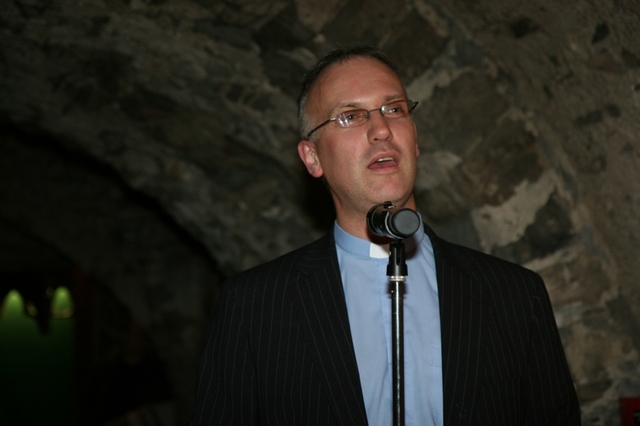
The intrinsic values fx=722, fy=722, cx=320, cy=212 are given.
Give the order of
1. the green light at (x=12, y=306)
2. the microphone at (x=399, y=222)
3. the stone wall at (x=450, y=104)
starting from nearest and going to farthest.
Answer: the microphone at (x=399, y=222) < the stone wall at (x=450, y=104) < the green light at (x=12, y=306)

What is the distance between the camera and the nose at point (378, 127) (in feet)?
5.82

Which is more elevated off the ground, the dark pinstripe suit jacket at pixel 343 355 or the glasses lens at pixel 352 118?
the glasses lens at pixel 352 118

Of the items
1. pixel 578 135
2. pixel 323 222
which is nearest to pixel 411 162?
pixel 578 135

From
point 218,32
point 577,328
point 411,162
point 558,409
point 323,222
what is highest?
point 218,32

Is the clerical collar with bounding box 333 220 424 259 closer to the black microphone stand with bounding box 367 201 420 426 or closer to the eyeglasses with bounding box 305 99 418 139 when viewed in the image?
the eyeglasses with bounding box 305 99 418 139

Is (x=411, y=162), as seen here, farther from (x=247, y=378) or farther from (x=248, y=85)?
(x=248, y=85)

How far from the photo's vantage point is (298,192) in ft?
10.7

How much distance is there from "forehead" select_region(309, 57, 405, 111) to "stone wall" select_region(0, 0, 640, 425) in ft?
1.81

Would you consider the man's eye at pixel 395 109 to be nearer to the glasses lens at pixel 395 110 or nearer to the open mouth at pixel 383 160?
the glasses lens at pixel 395 110

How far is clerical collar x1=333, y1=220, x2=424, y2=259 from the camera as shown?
188cm

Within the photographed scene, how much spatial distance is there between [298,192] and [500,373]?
1693 mm

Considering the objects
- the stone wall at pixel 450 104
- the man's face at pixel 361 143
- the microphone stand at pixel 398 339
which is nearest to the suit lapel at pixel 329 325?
the man's face at pixel 361 143

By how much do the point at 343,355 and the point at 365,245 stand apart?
12.6 inches

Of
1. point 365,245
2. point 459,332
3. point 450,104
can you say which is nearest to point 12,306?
point 450,104
